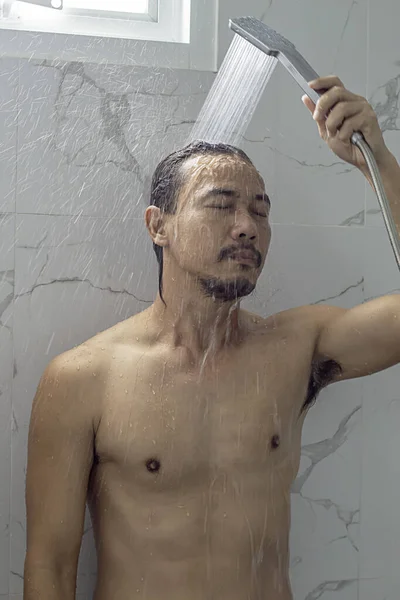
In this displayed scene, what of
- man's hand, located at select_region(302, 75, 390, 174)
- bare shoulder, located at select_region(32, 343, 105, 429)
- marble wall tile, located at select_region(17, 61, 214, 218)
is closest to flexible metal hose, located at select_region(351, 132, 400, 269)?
man's hand, located at select_region(302, 75, 390, 174)

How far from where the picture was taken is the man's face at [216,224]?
102 centimetres

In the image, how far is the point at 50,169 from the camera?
1.03 meters

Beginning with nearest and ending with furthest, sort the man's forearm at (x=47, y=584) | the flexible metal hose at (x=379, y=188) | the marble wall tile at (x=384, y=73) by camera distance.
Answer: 1. the flexible metal hose at (x=379, y=188)
2. the man's forearm at (x=47, y=584)
3. the marble wall tile at (x=384, y=73)

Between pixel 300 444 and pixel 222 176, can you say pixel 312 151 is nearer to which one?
pixel 222 176

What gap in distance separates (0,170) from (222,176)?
12.0 inches

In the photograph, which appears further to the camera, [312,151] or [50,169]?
[312,151]

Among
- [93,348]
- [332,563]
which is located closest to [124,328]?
[93,348]

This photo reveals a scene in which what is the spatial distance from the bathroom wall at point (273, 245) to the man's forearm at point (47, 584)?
49 mm

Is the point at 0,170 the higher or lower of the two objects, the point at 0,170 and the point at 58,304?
the higher

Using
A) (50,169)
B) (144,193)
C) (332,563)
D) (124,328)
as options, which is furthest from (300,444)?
(50,169)

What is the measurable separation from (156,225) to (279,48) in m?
0.28

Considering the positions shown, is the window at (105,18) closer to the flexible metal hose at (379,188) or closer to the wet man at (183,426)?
the wet man at (183,426)

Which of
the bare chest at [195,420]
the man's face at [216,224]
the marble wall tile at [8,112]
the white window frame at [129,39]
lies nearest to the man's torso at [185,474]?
the bare chest at [195,420]

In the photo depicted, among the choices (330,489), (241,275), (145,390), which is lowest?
(330,489)
